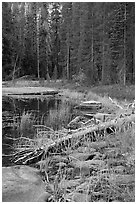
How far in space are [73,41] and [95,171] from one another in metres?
29.5

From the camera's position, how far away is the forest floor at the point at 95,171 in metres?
4.36

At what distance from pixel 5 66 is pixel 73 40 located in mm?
8679

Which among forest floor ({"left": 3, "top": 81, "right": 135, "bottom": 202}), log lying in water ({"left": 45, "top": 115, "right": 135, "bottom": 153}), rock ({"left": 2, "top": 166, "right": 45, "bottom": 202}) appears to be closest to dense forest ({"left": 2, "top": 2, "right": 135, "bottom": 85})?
log lying in water ({"left": 45, "top": 115, "right": 135, "bottom": 153})

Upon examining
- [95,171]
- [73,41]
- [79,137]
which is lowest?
[95,171]

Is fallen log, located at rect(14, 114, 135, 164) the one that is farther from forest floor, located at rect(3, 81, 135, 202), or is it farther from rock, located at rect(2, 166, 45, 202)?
rock, located at rect(2, 166, 45, 202)

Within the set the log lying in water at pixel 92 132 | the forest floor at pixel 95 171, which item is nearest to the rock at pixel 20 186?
the forest floor at pixel 95 171

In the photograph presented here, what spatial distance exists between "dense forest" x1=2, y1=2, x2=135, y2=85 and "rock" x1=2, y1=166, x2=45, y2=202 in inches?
672

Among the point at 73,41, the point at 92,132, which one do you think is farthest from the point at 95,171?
the point at 73,41

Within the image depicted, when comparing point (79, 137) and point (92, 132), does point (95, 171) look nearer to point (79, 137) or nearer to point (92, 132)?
point (79, 137)

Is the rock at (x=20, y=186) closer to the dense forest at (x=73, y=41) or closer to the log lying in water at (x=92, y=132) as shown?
the log lying in water at (x=92, y=132)

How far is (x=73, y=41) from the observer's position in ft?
111

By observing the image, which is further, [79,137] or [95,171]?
[79,137]

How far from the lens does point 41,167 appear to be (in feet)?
18.5

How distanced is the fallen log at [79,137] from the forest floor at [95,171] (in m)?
0.12
